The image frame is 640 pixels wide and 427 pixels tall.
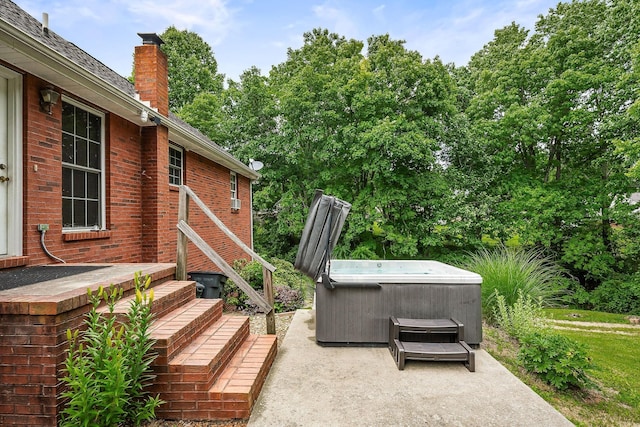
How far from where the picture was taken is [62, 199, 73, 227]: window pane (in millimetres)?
3840

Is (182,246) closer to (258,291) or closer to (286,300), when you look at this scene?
(286,300)

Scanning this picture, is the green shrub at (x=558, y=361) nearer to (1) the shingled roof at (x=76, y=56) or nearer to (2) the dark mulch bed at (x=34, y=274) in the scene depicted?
(2) the dark mulch bed at (x=34, y=274)

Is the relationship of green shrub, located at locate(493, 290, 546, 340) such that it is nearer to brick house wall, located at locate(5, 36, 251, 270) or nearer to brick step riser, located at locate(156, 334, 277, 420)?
brick step riser, located at locate(156, 334, 277, 420)

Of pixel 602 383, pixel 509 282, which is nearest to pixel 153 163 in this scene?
pixel 509 282

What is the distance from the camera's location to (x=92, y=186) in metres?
4.36

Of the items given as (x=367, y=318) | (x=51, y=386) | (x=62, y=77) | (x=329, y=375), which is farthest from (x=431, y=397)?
(x=62, y=77)

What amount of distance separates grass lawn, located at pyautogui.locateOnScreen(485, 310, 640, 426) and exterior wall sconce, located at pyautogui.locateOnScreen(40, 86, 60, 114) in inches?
222

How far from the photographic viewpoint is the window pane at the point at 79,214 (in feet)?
13.2

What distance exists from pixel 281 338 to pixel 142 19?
11371 millimetres

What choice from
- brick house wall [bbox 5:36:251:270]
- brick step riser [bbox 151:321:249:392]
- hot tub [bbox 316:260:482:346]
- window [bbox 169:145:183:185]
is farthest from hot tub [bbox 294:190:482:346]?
window [bbox 169:145:183:185]

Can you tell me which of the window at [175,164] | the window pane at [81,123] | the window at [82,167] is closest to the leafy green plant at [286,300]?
the window at [175,164]

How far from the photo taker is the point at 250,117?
13672 millimetres

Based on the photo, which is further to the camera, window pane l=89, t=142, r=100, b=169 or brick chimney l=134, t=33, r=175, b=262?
brick chimney l=134, t=33, r=175, b=262

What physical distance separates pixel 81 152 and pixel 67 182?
453 millimetres
